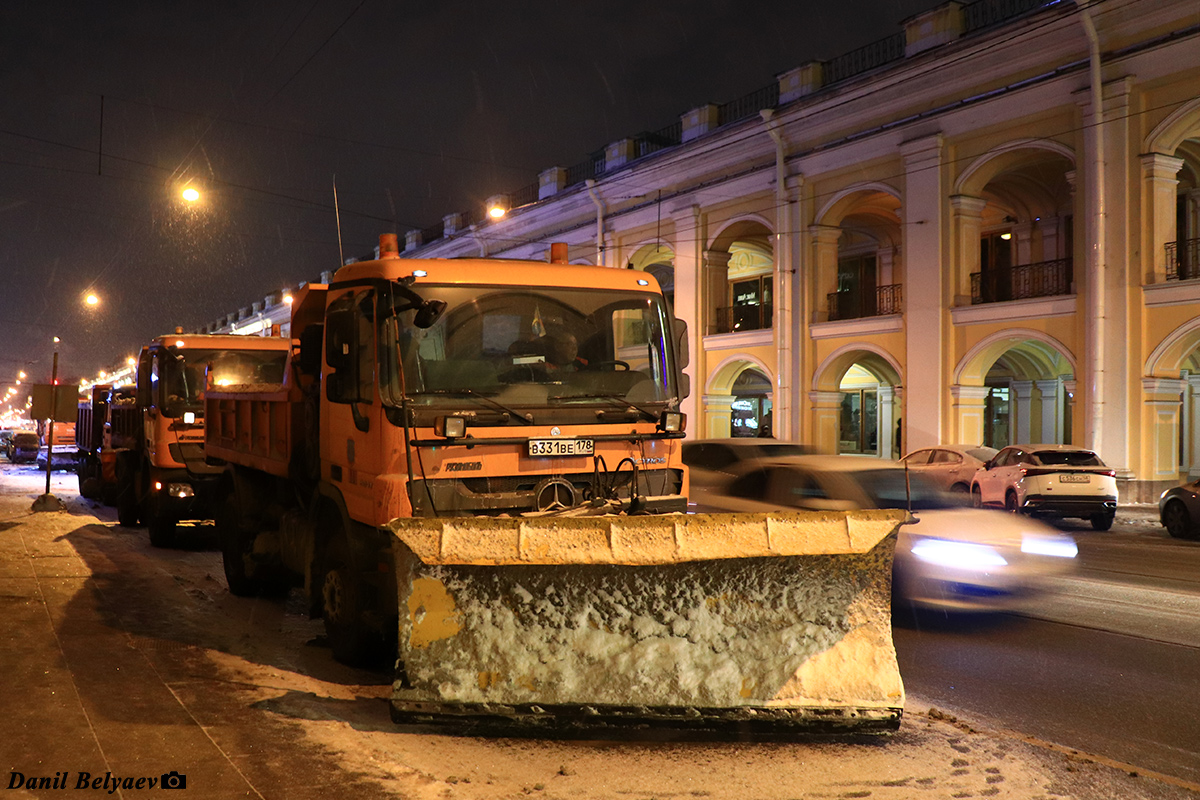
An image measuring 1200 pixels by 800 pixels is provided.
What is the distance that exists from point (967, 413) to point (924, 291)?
3079mm

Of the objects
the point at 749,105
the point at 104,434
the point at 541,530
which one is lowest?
the point at 541,530

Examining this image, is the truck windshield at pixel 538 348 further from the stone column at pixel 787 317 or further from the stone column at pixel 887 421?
the stone column at pixel 887 421

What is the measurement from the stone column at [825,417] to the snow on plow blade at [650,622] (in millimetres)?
22103

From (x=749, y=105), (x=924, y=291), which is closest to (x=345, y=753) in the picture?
(x=924, y=291)

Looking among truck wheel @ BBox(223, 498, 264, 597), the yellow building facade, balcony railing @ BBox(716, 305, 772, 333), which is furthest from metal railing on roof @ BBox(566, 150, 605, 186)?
truck wheel @ BBox(223, 498, 264, 597)

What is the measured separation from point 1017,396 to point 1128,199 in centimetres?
1071

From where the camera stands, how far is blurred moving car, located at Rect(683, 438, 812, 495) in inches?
390

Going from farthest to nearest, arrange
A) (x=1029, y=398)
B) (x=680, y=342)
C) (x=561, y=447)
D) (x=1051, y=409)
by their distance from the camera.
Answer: (x=1029, y=398) < (x=1051, y=409) < (x=680, y=342) < (x=561, y=447)

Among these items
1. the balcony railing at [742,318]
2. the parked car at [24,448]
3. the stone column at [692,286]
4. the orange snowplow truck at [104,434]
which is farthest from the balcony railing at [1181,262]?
the parked car at [24,448]

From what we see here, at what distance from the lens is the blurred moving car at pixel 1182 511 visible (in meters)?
16.0

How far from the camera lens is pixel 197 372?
1350cm

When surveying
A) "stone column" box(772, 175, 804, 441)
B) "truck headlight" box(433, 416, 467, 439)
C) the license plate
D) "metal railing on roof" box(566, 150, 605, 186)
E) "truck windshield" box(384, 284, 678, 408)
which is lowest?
the license plate

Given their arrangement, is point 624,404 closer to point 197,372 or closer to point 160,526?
point 197,372

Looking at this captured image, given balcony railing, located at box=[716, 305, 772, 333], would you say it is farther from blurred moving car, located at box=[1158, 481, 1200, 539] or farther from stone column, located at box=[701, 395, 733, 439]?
blurred moving car, located at box=[1158, 481, 1200, 539]
